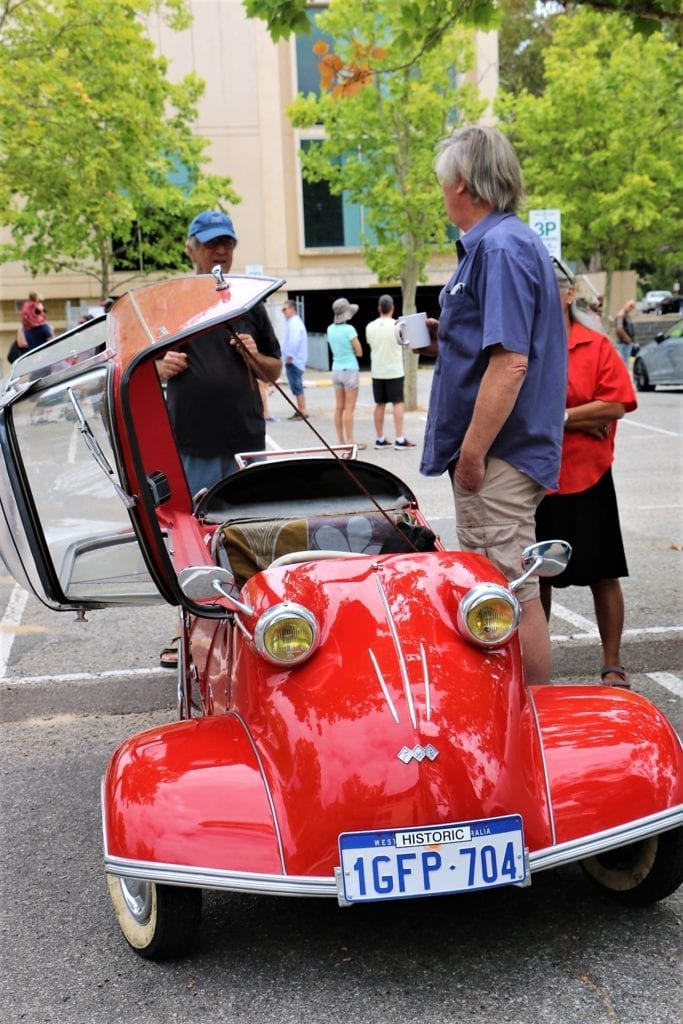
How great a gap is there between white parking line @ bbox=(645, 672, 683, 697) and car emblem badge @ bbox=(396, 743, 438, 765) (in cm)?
277

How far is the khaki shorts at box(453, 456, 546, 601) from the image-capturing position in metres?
4.12

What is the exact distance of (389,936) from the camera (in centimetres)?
324

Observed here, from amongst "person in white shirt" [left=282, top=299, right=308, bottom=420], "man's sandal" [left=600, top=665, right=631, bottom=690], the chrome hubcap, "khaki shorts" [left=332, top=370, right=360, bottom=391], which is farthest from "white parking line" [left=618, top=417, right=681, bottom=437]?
the chrome hubcap

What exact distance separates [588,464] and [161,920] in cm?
289

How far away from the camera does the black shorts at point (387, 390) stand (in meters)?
15.7

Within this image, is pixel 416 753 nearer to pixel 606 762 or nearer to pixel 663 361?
pixel 606 762

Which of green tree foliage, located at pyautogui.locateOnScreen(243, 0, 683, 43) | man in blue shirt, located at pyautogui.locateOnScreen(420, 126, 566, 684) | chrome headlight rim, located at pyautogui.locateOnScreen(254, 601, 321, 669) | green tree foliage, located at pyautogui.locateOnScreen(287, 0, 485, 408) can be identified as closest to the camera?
chrome headlight rim, located at pyautogui.locateOnScreen(254, 601, 321, 669)

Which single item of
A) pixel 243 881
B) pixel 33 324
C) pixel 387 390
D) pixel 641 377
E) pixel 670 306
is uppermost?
pixel 243 881

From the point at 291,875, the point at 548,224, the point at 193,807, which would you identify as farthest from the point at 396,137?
the point at 291,875

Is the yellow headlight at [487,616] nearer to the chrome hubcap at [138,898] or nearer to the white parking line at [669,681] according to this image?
A: the chrome hubcap at [138,898]

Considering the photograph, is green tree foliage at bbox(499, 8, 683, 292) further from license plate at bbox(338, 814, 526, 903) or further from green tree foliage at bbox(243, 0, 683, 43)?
license plate at bbox(338, 814, 526, 903)

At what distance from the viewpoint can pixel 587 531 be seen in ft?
16.8

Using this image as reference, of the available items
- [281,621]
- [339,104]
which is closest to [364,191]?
[339,104]

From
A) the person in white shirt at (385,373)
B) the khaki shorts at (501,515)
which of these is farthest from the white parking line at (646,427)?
the khaki shorts at (501,515)
